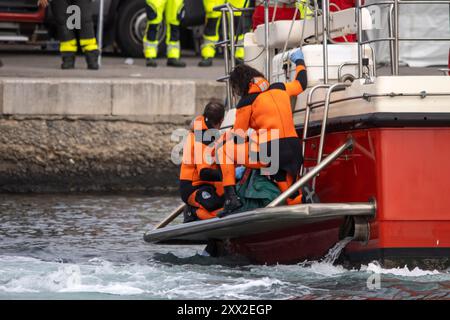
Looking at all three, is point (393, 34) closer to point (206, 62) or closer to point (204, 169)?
point (204, 169)

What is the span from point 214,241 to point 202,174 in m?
0.58

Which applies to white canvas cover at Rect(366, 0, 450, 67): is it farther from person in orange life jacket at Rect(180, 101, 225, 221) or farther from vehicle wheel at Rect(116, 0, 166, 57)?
person in orange life jacket at Rect(180, 101, 225, 221)

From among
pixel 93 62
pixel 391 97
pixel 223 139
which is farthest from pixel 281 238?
pixel 93 62

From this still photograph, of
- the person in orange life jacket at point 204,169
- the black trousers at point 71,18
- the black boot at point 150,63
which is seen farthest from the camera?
the black boot at point 150,63

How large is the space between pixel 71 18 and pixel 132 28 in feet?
6.43

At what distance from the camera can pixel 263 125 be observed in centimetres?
744

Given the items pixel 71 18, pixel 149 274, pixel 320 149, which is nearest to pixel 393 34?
pixel 320 149

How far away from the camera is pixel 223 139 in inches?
306

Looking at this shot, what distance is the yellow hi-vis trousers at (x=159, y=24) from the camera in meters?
13.8

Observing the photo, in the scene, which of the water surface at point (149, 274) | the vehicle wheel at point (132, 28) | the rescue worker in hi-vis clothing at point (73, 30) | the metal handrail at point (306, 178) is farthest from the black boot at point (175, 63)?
the metal handrail at point (306, 178)

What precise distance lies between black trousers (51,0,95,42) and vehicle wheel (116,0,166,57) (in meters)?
1.71

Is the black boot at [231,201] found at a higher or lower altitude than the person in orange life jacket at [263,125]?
lower

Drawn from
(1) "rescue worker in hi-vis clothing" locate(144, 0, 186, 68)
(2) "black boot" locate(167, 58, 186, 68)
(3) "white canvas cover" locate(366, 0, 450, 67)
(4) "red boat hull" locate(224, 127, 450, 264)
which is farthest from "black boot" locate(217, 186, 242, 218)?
(3) "white canvas cover" locate(366, 0, 450, 67)

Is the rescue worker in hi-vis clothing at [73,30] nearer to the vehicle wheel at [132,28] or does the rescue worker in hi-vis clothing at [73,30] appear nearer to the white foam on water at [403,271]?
the vehicle wheel at [132,28]
